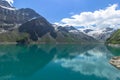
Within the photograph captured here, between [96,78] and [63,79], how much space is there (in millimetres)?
11329

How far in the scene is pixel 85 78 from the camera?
69.2m

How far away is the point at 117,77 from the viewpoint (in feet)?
229

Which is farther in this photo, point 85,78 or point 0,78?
point 85,78

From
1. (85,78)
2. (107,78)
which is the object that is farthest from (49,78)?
(107,78)

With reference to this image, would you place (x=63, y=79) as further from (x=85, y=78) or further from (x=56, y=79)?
(x=85, y=78)

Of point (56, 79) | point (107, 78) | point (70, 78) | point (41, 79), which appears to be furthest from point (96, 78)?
point (41, 79)

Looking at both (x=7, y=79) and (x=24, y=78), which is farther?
(x=24, y=78)

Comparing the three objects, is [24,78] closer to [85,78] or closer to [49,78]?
[49,78]

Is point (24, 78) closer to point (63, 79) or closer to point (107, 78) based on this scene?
point (63, 79)

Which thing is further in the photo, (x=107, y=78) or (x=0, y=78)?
(x=107, y=78)

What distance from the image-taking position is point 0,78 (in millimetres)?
65000

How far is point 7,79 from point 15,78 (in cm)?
425

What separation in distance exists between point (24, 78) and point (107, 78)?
2680 centimetres

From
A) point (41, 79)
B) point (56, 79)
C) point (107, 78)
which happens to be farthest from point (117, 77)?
point (41, 79)
